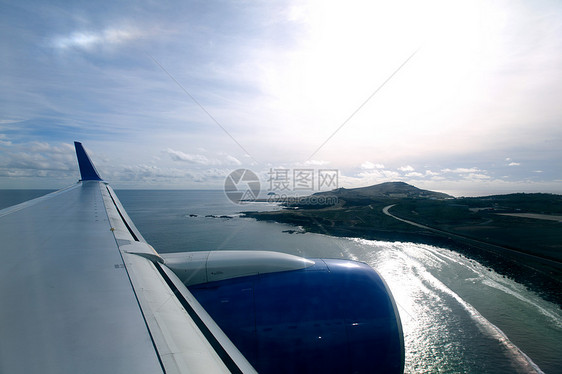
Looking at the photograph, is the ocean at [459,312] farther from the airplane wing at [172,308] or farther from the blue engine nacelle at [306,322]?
the airplane wing at [172,308]

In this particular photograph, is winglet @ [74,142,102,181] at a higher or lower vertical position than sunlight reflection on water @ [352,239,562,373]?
higher

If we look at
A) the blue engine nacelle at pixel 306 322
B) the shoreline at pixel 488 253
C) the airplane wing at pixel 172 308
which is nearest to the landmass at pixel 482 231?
the shoreline at pixel 488 253

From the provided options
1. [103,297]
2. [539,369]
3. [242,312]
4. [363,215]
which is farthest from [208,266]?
[363,215]

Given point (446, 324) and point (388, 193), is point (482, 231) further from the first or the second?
point (388, 193)

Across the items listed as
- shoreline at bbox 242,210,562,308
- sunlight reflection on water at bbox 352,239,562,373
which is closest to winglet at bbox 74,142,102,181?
sunlight reflection on water at bbox 352,239,562,373

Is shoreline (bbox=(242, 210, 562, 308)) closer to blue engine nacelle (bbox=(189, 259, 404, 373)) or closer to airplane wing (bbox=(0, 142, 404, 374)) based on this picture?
blue engine nacelle (bbox=(189, 259, 404, 373))

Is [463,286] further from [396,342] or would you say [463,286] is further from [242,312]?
[242,312]
